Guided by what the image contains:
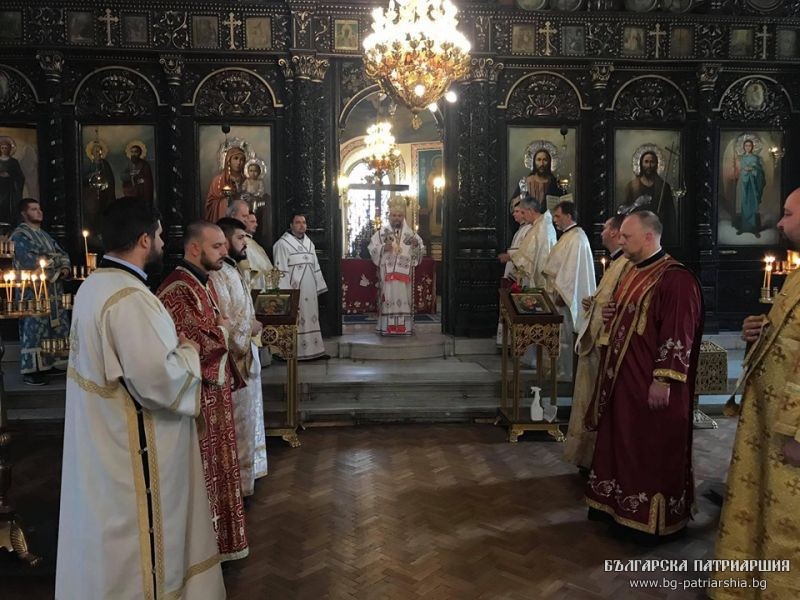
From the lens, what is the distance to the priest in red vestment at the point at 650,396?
13.0 feet

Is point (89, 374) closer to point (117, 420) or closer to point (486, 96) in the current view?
point (117, 420)

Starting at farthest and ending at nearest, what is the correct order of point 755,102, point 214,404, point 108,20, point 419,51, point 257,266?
point 755,102 < point 108,20 < point 257,266 < point 419,51 < point 214,404

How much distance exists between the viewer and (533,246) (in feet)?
26.7

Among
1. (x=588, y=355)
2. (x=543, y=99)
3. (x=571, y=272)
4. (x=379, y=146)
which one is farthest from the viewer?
(x=379, y=146)

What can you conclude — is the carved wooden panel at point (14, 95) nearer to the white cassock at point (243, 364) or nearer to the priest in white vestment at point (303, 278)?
the priest in white vestment at point (303, 278)

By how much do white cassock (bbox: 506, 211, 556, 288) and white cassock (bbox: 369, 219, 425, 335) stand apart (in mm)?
2302

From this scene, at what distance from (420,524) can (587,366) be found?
199cm

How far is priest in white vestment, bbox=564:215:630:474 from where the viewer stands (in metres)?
5.14

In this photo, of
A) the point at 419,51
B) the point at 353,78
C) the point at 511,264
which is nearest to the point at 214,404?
the point at 419,51

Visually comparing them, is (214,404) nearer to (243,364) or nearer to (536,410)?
(243,364)

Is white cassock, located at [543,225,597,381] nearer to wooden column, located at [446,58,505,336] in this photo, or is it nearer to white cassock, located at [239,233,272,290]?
wooden column, located at [446,58,505,336]

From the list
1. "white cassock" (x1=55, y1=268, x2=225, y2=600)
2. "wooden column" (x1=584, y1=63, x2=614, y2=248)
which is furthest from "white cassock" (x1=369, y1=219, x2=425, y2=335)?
"white cassock" (x1=55, y1=268, x2=225, y2=600)

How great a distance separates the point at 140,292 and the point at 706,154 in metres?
9.98

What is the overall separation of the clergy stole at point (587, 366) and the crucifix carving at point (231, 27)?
22.6 feet
